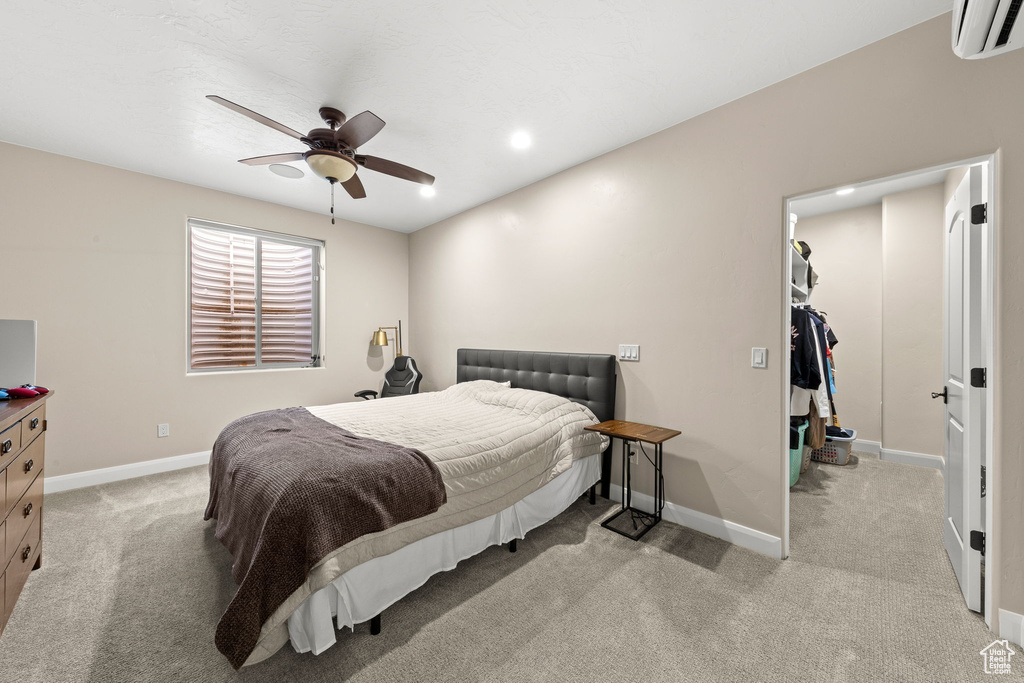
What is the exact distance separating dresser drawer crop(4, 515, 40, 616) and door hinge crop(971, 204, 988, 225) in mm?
4611

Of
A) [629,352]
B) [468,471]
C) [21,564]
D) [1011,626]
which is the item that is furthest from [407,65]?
[1011,626]

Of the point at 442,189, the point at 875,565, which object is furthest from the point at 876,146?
the point at 442,189

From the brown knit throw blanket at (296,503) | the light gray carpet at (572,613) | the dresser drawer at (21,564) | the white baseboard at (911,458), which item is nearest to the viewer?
the brown knit throw blanket at (296,503)

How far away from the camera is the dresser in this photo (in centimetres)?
166

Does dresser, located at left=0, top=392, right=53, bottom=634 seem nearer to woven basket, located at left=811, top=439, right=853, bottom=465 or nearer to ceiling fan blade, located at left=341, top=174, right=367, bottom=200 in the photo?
ceiling fan blade, located at left=341, top=174, right=367, bottom=200

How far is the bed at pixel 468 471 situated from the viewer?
1543 millimetres

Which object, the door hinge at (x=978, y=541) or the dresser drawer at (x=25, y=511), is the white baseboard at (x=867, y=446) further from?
the dresser drawer at (x=25, y=511)

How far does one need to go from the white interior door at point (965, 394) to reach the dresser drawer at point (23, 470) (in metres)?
4.35

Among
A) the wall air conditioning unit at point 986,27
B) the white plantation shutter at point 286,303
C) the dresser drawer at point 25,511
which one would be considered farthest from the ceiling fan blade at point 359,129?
the white plantation shutter at point 286,303

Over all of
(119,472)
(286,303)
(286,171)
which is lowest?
(119,472)

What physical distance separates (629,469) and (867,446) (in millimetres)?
3195

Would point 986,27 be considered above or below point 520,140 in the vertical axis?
below

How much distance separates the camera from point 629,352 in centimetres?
301

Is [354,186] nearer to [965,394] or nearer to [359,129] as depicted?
[359,129]
